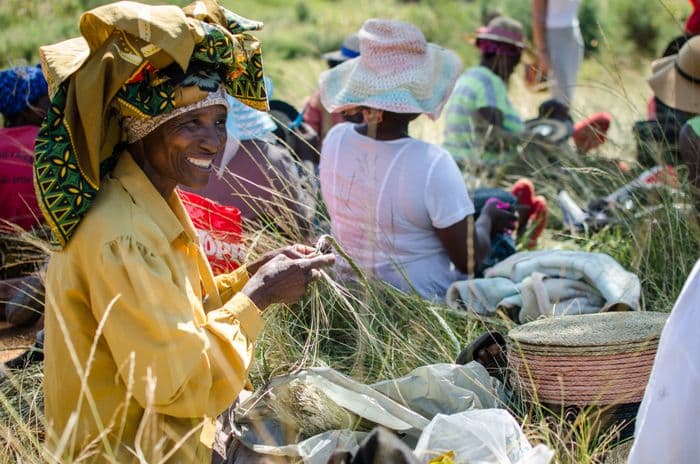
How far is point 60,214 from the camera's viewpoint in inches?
104

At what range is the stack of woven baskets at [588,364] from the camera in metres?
3.15

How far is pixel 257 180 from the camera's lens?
14.8 feet

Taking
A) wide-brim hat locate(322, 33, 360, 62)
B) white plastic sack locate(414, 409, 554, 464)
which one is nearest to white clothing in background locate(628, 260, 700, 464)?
white plastic sack locate(414, 409, 554, 464)

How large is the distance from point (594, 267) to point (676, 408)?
6.22 feet

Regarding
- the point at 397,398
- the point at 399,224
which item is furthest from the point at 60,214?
the point at 399,224

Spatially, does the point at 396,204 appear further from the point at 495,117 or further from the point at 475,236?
the point at 495,117

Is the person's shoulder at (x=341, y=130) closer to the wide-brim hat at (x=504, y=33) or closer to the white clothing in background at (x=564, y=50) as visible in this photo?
the wide-brim hat at (x=504, y=33)

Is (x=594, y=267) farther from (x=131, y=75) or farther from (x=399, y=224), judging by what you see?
(x=131, y=75)

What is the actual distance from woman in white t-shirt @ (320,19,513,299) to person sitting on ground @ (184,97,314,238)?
153mm

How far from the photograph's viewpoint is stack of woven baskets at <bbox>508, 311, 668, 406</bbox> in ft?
10.3

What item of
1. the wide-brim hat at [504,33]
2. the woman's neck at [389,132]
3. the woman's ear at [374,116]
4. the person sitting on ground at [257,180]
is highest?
the woman's ear at [374,116]

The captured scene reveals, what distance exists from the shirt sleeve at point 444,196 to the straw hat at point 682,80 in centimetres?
141

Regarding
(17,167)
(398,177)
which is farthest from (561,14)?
(17,167)

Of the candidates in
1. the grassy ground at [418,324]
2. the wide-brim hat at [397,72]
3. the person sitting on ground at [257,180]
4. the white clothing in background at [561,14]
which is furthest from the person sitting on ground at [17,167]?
the white clothing in background at [561,14]
